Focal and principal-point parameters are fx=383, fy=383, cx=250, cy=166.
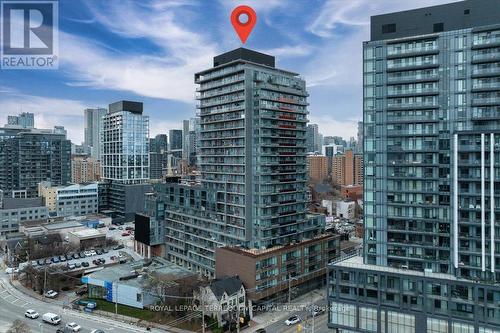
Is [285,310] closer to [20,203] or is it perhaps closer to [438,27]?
[438,27]

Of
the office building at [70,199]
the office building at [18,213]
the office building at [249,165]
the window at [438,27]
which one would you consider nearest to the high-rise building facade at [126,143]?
the office building at [70,199]

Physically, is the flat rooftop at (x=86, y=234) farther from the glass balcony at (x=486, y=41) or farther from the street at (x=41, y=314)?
the glass balcony at (x=486, y=41)

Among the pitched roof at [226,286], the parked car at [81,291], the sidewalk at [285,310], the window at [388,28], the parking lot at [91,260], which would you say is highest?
Result: the window at [388,28]

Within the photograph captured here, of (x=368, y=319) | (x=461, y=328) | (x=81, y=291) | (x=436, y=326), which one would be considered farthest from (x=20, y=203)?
(x=461, y=328)

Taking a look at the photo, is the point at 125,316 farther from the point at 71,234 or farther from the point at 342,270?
the point at 71,234

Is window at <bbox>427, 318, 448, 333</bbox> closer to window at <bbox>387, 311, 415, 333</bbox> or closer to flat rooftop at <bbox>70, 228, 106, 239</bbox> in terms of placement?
window at <bbox>387, 311, 415, 333</bbox>

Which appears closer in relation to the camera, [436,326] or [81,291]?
[436,326]
